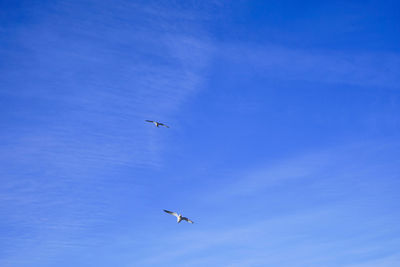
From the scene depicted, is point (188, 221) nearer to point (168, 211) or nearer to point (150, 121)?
point (168, 211)

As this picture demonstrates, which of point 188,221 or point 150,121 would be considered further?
point 150,121

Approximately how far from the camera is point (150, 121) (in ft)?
588

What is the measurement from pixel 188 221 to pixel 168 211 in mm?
10201

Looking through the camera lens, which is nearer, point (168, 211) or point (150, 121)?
point (168, 211)

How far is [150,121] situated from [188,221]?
4837 cm

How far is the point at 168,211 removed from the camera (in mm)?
155250

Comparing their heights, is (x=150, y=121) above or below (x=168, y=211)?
above

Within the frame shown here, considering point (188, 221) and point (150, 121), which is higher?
A: point (150, 121)

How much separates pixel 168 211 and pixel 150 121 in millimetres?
44201

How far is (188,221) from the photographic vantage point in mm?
159875

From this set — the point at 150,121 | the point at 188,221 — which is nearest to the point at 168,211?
the point at 188,221
